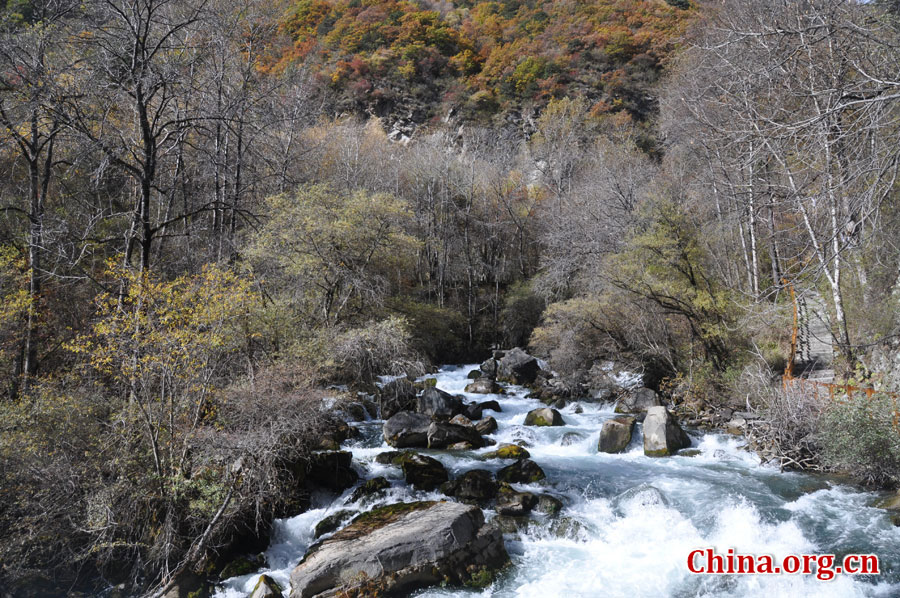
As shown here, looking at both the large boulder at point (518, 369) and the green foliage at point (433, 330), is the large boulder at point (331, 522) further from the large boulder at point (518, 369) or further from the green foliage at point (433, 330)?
the large boulder at point (518, 369)

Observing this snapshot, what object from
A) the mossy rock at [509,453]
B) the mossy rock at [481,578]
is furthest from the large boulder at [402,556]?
the mossy rock at [509,453]

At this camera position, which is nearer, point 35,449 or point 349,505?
point 35,449

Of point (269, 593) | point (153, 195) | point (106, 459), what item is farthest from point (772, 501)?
point (153, 195)

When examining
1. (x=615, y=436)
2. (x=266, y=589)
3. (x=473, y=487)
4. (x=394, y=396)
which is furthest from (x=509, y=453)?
(x=266, y=589)

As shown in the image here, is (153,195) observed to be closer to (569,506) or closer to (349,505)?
(349,505)

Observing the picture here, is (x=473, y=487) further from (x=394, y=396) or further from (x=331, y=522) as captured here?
(x=394, y=396)

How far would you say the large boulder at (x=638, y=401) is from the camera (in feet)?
47.6

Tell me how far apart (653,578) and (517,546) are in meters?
1.94

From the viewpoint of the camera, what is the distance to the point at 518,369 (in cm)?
Answer: 1858

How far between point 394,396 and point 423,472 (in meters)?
4.63

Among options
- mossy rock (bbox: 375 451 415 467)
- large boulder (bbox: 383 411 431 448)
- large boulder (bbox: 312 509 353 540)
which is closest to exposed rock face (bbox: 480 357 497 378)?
large boulder (bbox: 383 411 431 448)

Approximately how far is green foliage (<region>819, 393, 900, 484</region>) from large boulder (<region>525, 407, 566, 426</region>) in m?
6.18

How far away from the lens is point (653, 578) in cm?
671

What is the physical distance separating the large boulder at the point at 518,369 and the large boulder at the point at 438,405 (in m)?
4.45
